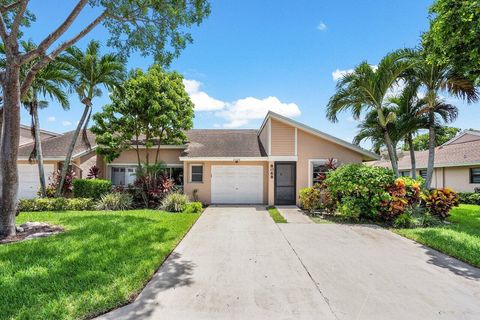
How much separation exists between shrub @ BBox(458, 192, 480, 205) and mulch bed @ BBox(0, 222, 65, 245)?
23.0 meters

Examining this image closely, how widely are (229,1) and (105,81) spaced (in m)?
7.50

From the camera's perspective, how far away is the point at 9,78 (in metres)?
6.99

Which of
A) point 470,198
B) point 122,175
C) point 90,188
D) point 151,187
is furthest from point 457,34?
point 122,175

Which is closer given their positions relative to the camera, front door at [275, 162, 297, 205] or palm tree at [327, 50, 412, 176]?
palm tree at [327, 50, 412, 176]

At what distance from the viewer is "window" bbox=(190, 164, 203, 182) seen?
1548 centimetres

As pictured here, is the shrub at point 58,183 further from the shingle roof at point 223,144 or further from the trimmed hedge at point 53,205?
the shingle roof at point 223,144

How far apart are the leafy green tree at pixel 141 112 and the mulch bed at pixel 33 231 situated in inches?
245

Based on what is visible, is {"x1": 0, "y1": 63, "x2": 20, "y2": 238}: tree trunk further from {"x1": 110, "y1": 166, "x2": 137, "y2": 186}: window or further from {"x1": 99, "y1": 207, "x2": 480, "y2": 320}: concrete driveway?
{"x1": 110, "y1": 166, "x2": 137, "y2": 186}: window

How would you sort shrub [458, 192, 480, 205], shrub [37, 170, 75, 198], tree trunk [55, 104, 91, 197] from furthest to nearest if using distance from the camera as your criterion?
shrub [458, 192, 480, 205] < shrub [37, 170, 75, 198] < tree trunk [55, 104, 91, 197]

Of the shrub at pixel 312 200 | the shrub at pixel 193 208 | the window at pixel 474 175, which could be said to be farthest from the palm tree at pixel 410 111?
the shrub at pixel 193 208

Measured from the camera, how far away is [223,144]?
1723cm

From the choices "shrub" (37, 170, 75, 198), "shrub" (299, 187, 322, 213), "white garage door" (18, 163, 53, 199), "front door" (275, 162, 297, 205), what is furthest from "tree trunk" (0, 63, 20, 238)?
"front door" (275, 162, 297, 205)

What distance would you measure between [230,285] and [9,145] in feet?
23.0

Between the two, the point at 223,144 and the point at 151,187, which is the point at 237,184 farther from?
the point at 151,187
